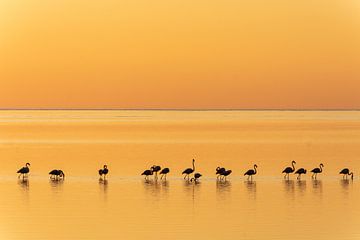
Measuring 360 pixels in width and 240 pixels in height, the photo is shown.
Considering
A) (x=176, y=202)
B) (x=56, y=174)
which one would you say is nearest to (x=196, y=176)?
(x=56, y=174)

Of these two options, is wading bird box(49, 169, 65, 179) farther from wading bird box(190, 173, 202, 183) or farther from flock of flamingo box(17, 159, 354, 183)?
wading bird box(190, 173, 202, 183)

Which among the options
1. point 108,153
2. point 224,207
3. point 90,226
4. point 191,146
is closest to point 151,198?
point 224,207

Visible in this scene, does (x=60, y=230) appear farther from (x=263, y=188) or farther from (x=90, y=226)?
(x=263, y=188)

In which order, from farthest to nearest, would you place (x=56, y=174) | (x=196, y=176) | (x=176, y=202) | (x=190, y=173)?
(x=190, y=173) → (x=56, y=174) → (x=196, y=176) → (x=176, y=202)

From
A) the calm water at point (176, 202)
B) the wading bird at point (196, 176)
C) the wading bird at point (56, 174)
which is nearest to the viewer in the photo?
the calm water at point (176, 202)

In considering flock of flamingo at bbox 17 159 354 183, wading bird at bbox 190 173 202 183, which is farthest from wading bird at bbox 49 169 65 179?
wading bird at bbox 190 173 202 183

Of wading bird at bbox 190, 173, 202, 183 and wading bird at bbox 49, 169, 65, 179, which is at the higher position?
wading bird at bbox 49, 169, 65, 179

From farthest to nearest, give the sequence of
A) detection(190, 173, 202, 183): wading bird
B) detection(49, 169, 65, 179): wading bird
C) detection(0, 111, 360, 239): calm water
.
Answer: detection(49, 169, 65, 179): wading bird
detection(190, 173, 202, 183): wading bird
detection(0, 111, 360, 239): calm water

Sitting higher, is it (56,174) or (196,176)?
(56,174)

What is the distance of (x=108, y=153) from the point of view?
171ft

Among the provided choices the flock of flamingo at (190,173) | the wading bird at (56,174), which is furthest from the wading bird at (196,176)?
the wading bird at (56,174)

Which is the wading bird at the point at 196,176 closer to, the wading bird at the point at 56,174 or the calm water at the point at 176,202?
the calm water at the point at 176,202

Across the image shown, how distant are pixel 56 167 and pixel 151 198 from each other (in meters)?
13.3

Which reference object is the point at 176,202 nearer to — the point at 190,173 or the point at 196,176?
the point at 196,176
